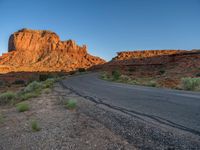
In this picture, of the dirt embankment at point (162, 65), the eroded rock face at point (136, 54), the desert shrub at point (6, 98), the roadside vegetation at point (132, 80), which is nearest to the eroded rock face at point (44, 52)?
the eroded rock face at point (136, 54)

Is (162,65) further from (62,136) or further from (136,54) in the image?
(62,136)

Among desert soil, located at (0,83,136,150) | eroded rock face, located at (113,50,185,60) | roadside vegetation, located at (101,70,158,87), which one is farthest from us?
eroded rock face, located at (113,50,185,60)

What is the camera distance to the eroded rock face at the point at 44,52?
448 feet

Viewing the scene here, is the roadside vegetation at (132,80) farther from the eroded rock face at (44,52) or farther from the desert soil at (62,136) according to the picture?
the eroded rock face at (44,52)

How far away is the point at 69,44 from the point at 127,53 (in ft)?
235

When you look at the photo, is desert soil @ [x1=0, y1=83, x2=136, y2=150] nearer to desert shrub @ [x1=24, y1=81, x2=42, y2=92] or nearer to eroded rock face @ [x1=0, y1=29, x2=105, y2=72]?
desert shrub @ [x1=24, y1=81, x2=42, y2=92]

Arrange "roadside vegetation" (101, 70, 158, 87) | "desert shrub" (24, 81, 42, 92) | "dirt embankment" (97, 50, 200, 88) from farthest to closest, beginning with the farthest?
1. "dirt embankment" (97, 50, 200, 88)
2. "roadside vegetation" (101, 70, 158, 87)
3. "desert shrub" (24, 81, 42, 92)

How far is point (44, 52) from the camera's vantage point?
157500 mm

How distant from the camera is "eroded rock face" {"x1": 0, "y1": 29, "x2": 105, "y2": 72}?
136625 millimetres

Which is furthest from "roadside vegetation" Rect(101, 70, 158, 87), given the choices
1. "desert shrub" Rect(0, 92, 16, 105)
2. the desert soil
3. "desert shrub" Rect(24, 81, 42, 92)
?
the desert soil

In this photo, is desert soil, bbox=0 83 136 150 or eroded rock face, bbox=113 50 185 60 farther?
eroded rock face, bbox=113 50 185 60

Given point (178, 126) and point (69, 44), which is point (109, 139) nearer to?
point (178, 126)

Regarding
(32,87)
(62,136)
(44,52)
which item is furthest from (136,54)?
(62,136)

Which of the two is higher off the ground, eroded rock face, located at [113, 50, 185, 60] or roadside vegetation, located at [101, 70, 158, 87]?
eroded rock face, located at [113, 50, 185, 60]
